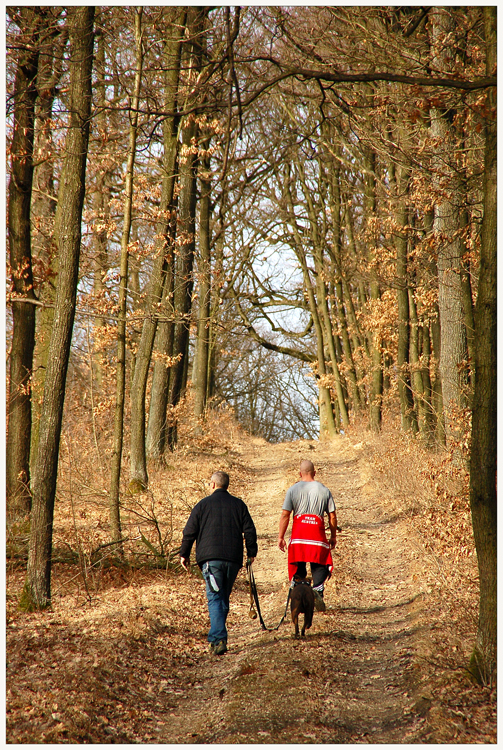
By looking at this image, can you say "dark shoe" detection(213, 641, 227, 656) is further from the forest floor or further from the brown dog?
the brown dog

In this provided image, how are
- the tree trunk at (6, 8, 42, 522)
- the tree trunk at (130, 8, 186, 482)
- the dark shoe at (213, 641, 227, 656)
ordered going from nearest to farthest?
the dark shoe at (213, 641, 227, 656)
the tree trunk at (6, 8, 42, 522)
the tree trunk at (130, 8, 186, 482)

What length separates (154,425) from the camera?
16188 millimetres

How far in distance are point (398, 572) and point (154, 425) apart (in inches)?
333

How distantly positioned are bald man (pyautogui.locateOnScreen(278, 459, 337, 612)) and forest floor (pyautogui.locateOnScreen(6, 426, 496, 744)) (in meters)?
0.62

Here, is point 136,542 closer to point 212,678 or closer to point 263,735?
point 212,678

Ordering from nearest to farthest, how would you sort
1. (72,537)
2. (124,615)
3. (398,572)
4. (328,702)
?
(328,702), (124,615), (398,572), (72,537)

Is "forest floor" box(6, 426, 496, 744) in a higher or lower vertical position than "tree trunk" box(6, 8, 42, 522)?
lower

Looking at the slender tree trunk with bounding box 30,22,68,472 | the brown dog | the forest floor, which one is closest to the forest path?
the forest floor

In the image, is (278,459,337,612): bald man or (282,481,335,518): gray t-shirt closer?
(278,459,337,612): bald man

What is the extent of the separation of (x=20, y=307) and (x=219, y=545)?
591 centimetres

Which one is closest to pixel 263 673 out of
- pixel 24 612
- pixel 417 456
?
pixel 24 612

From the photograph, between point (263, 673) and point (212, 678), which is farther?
point (212, 678)

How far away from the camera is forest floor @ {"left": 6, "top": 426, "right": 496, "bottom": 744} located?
4.98 metres

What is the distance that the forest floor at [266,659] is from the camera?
196 inches
